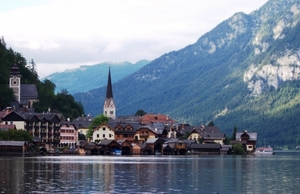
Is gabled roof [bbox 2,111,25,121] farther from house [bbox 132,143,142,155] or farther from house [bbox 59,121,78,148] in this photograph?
house [bbox 132,143,142,155]

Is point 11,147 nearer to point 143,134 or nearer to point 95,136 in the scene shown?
point 95,136

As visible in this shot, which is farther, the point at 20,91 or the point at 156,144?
the point at 20,91

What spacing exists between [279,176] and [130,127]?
4010 inches

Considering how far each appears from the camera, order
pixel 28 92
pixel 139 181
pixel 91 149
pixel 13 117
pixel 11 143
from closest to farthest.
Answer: pixel 139 181 < pixel 11 143 < pixel 13 117 < pixel 91 149 < pixel 28 92

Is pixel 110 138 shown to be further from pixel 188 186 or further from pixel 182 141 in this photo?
pixel 188 186

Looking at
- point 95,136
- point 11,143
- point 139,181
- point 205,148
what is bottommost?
point 139,181

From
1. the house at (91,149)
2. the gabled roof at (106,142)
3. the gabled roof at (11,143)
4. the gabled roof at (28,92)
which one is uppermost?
the gabled roof at (28,92)

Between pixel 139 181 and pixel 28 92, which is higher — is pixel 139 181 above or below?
below

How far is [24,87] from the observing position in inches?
7648

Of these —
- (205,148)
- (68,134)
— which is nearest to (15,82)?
(68,134)

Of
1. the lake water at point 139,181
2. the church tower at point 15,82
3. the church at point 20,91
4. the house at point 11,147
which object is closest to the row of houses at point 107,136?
the church at point 20,91

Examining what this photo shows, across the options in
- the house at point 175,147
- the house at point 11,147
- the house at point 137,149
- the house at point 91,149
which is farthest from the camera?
the house at point 175,147

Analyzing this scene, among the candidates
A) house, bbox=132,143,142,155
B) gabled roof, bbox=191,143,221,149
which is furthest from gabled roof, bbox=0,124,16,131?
gabled roof, bbox=191,143,221,149

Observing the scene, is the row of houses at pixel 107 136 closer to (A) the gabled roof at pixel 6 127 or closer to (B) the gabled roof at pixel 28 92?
(A) the gabled roof at pixel 6 127
